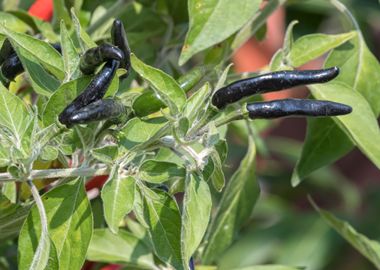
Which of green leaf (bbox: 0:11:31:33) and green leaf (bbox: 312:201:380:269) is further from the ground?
green leaf (bbox: 0:11:31:33)

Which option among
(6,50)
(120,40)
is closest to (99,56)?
(120,40)

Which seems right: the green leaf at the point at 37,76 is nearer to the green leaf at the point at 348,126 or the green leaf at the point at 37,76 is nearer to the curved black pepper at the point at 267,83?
the curved black pepper at the point at 267,83

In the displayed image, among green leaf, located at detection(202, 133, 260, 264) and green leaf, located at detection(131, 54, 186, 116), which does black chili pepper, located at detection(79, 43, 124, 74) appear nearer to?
green leaf, located at detection(131, 54, 186, 116)

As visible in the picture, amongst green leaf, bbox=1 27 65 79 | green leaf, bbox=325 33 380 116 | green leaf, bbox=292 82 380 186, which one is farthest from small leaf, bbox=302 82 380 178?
green leaf, bbox=1 27 65 79

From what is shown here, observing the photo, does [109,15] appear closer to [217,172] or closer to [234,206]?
[234,206]

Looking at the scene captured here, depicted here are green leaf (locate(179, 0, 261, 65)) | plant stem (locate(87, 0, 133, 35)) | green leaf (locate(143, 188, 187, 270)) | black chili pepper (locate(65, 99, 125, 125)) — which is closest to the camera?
black chili pepper (locate(65, 99, 125, 125))

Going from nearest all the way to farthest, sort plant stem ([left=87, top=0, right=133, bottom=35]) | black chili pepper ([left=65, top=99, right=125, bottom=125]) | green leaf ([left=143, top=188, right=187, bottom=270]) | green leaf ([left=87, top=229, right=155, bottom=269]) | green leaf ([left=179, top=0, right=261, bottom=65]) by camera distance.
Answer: black chili pepper ([left=65, top=99, right=125, bottom=125]), green leaf ([left=143, top=188, right=187, bottom=270]), green leaf ([left=179, top=0, right=261, bottom=65]), green leaf ([left=87, top=229, right=155, bottom=269]), plant stem ([left=87, top=0, right=133, bottom=35])

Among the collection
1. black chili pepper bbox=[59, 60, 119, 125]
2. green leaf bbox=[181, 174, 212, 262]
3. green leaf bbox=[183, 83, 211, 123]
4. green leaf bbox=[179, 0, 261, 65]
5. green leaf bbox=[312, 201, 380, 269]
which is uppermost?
black chili pepper bbox=[59, 60, 119, 125]
